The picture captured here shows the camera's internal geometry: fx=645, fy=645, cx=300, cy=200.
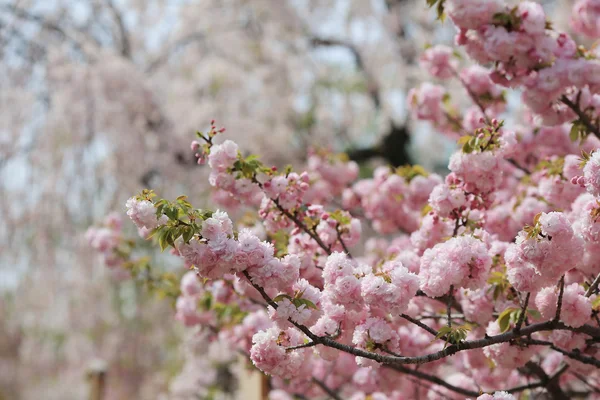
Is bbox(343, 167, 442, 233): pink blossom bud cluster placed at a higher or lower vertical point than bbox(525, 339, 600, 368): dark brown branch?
higher

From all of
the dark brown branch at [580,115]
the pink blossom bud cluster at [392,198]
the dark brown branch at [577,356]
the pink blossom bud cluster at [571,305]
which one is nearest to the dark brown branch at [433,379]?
the dark brown branch at [577,356]

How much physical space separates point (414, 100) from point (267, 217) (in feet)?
4.79

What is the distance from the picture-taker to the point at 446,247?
1.75 metres

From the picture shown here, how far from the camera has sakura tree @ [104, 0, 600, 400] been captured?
64.1 inches

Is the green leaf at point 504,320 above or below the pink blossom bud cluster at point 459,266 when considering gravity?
below

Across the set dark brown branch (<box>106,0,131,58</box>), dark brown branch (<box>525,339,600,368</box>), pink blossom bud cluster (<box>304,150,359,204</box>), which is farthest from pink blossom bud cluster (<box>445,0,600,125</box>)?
dark brown branch (<box>106,0,131,58</box>)

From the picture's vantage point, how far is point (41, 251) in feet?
14.6

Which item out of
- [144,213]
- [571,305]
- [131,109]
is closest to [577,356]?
[571,305]

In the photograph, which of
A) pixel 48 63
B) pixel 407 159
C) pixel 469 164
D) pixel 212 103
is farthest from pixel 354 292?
pixel 407 159

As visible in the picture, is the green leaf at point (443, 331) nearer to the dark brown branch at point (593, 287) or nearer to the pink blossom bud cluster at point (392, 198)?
the dark brown branch at point (593, 287)

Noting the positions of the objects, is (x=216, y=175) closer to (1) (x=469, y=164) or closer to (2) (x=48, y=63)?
(1) (x=469, y=164)

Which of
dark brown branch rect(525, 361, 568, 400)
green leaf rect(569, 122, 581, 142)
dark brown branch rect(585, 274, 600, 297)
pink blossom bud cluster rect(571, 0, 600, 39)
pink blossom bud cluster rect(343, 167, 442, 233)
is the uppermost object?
pink blossom bud cluster rect(571, 0, 600, 39)

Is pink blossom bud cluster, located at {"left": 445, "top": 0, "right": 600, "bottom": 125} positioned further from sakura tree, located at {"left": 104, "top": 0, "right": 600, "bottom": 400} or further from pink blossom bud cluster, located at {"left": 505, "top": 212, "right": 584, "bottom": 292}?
pink blossom bud cluster, located at {"left": 505, "top": 212, "right": 584, "bottom": 292}

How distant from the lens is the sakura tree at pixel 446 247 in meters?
1.63
